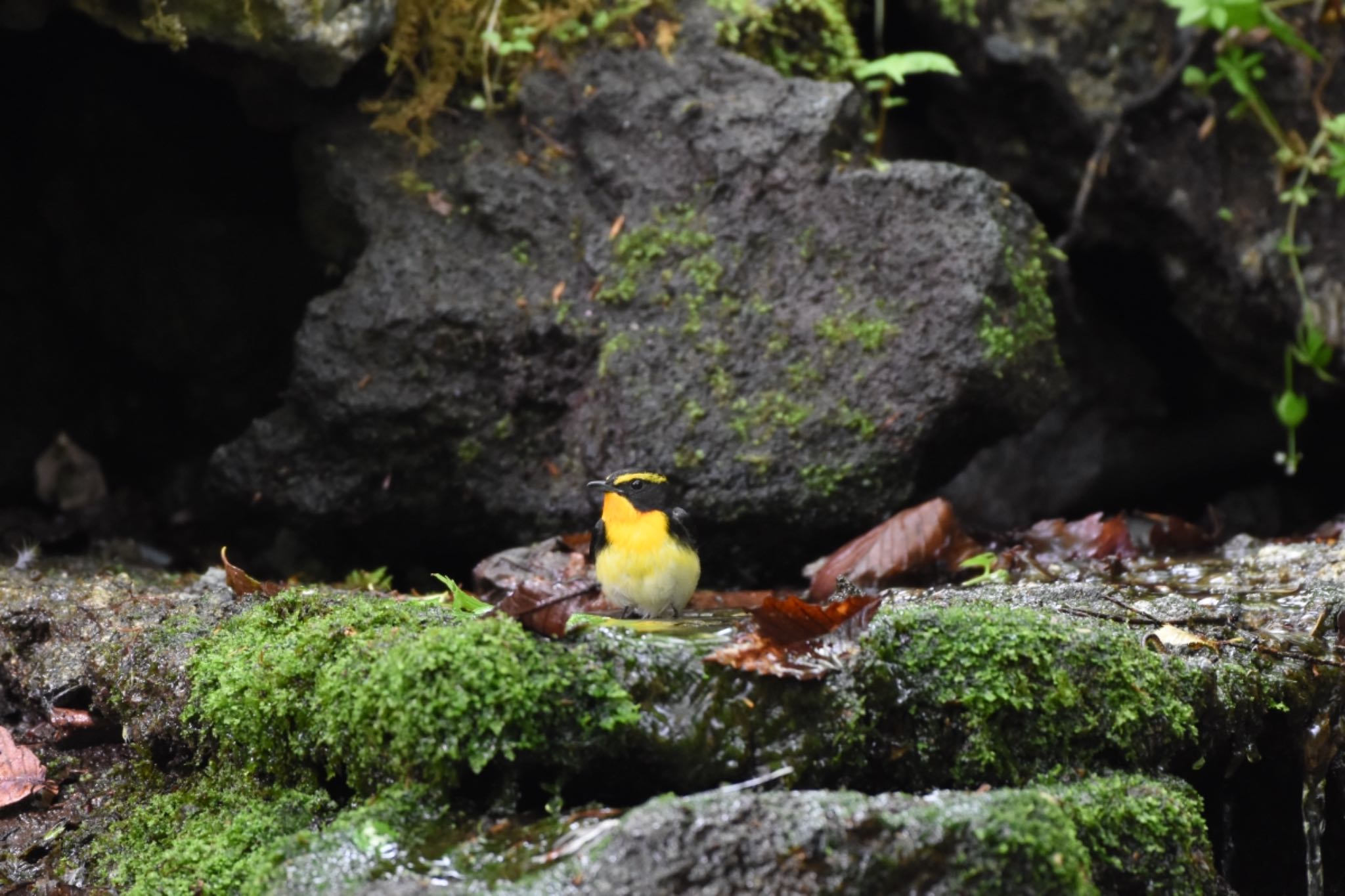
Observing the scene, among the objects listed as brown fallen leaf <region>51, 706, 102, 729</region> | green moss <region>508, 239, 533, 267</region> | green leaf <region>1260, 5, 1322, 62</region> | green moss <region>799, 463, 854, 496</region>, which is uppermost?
green leaf <region>1260, 5, 1322, 62</region>

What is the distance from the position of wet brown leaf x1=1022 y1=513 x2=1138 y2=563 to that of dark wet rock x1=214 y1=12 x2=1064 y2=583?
0.61 metres

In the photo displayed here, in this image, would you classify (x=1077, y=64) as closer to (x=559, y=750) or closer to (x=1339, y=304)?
(x=1339, y=304)

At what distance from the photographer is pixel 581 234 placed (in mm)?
6273

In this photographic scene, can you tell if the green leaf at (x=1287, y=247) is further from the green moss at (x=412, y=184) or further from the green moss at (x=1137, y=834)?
the green moss at (x=1137, y=834)

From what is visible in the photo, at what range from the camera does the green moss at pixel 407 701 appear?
2.93 meters

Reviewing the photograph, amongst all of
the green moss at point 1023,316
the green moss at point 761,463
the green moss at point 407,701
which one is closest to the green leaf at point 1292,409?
the green moss at point 1023,316

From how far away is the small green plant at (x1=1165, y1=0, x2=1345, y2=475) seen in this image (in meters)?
7.30

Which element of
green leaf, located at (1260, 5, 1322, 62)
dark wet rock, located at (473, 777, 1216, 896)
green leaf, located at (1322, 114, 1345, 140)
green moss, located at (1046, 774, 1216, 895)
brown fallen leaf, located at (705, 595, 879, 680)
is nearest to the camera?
dark wet rock, located at (473, 777, 1216, 896)

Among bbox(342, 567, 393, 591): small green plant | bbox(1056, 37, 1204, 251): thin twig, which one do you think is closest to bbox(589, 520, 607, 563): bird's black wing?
bbox(342, 567, 393, 591): small green plant

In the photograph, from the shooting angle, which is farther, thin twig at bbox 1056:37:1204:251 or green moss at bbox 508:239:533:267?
thin twig at bbox 1056:37:1204:251

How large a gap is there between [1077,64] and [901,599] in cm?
458

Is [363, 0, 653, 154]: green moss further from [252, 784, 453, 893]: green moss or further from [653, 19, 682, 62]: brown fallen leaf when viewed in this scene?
[252, 784, 453, 893]: green moss

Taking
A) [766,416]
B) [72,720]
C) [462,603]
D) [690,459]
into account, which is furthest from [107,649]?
[766,416]

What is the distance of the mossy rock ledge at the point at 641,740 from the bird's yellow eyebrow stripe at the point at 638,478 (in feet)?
3.91
